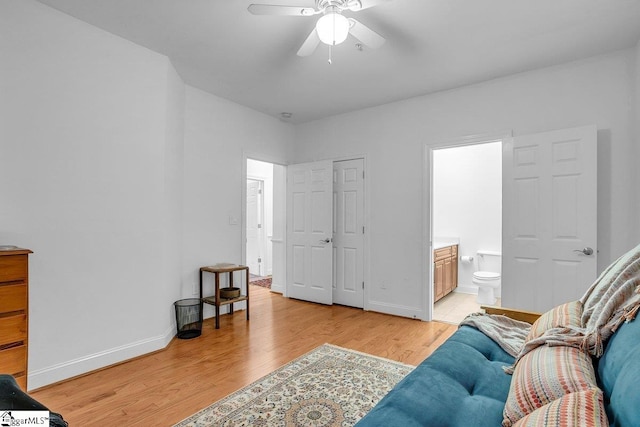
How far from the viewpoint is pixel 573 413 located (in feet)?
2.82

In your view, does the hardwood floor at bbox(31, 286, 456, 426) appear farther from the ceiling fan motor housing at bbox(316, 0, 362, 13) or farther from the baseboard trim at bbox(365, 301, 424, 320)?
the ceiling fan motor housing at bbox(316, 0, 362, 13)

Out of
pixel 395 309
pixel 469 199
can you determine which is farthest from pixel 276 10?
pixel 469 199

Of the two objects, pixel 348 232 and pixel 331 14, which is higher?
pixel 331 14

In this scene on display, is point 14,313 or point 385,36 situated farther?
point 385,36

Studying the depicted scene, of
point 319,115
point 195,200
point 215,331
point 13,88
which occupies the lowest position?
point 215,331

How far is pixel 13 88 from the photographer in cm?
225

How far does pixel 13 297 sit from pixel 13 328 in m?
0.18

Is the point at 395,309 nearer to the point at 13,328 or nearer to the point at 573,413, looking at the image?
the point at 573,413

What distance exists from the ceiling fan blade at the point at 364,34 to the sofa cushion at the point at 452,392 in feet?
6.45

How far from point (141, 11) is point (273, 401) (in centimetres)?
288

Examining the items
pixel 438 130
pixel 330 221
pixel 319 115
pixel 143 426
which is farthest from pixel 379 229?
pixel 143 426

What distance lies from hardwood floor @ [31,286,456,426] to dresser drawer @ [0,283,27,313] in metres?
0.70

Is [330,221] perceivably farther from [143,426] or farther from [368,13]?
[143,426]

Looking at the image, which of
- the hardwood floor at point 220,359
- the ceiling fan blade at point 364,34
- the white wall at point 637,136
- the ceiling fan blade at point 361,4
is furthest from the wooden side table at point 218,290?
the white wall at point 637,136
